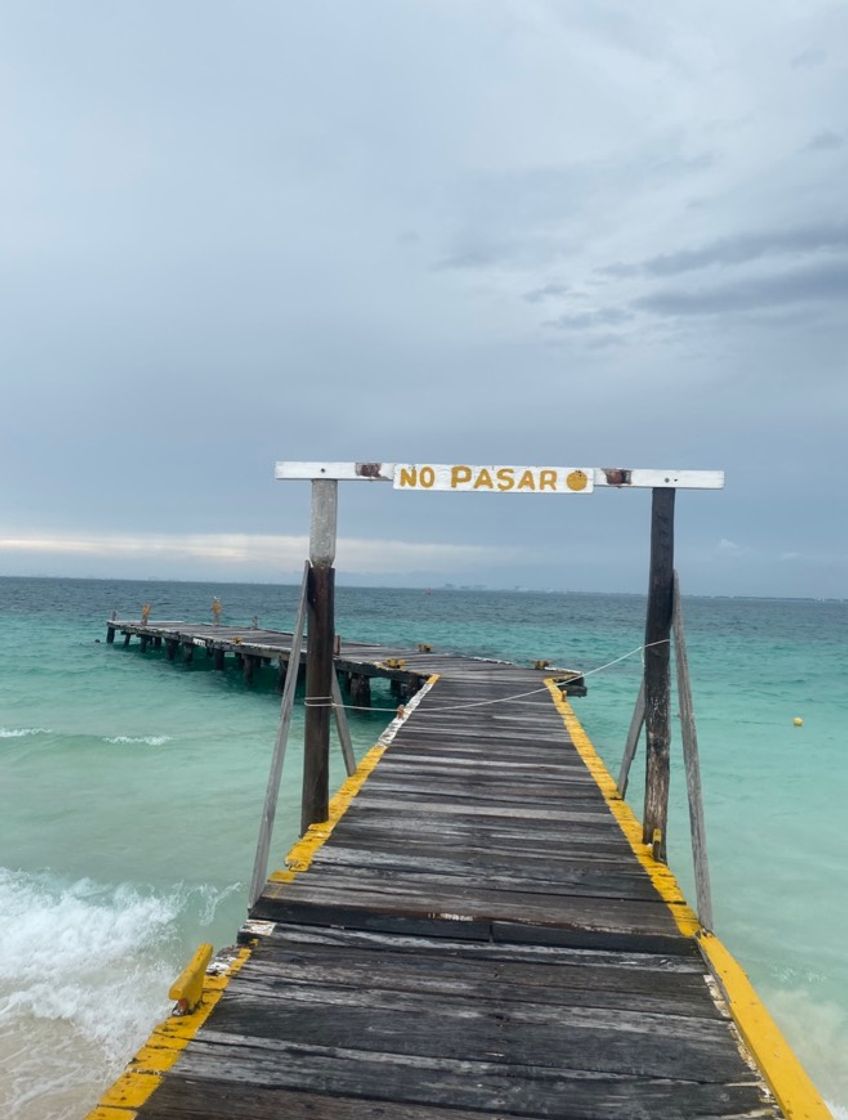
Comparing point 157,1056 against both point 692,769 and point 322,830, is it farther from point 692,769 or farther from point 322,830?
point 692,769

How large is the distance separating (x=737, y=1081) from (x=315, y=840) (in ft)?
10.8

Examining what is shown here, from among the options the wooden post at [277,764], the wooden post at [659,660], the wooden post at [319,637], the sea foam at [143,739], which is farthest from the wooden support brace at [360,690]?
the wooden post at [659,660]

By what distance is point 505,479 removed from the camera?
5.70m

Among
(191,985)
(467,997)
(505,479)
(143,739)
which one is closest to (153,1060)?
(191,985)

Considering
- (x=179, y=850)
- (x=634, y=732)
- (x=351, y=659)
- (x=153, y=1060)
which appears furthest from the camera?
(x=351, y=659)

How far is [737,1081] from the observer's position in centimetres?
299

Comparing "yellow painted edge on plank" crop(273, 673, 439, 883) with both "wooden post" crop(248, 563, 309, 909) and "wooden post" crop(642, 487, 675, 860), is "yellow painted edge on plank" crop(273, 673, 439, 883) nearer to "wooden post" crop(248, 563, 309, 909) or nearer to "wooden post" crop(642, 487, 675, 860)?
"wooden post" crop(248, 563, 309, 909)

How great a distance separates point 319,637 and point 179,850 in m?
4.79

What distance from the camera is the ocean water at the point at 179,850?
5527 millimetres

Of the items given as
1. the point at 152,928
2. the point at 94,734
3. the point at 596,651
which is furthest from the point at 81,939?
the point at 596,651

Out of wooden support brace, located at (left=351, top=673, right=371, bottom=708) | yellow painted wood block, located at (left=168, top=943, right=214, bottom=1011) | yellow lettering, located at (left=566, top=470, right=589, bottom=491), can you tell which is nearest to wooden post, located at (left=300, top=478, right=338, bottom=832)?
yellow lettering, located at (left=566, top=470, right=589, bottom=491)

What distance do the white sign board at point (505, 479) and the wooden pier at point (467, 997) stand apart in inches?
110

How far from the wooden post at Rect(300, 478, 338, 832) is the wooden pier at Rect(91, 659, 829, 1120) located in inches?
11.4

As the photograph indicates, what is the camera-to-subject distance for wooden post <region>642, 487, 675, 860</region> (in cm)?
551
